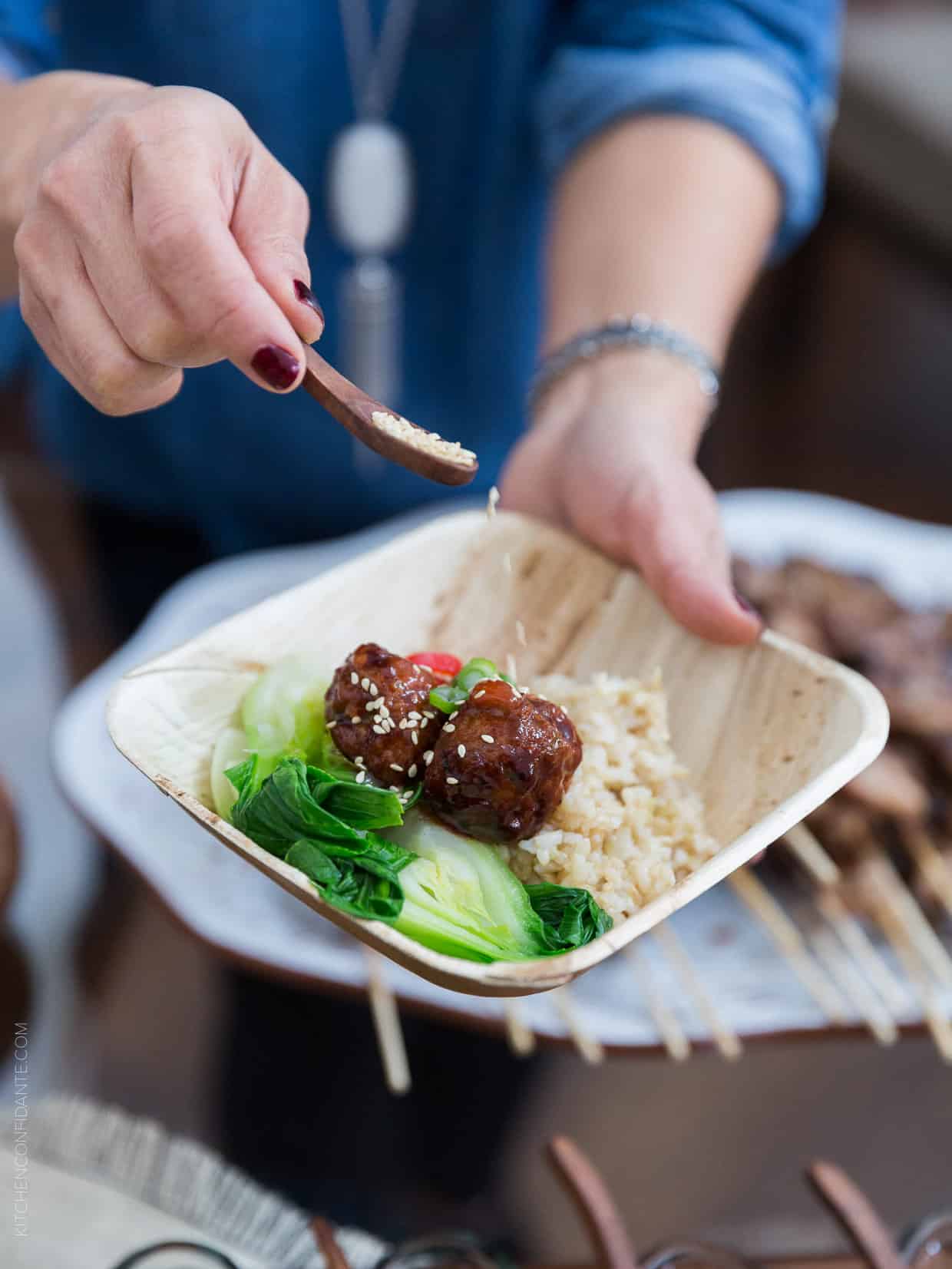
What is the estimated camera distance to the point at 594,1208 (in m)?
1.71

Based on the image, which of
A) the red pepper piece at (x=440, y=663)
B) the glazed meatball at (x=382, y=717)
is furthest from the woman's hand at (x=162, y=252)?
the red pepper piece at (x=440, y=663)

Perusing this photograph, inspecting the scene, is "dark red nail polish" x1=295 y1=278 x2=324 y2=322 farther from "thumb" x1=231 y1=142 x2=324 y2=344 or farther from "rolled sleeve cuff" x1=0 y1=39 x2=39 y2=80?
"rolled sleeve cuff" x1=0 y1=39 x2=39 y2=80

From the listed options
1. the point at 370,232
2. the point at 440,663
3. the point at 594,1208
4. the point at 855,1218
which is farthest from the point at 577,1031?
the point at 370,232

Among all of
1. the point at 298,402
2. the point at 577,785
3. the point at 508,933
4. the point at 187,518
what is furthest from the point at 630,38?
the point at 508,933

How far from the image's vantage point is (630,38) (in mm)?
2752

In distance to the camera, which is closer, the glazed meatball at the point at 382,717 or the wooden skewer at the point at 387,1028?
the glazed meatball at the point at 382,717

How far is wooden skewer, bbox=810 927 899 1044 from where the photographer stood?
226 centimetres

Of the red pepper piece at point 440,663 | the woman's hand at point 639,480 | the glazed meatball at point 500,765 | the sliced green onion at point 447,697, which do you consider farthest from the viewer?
the woman's hand at point 639,480

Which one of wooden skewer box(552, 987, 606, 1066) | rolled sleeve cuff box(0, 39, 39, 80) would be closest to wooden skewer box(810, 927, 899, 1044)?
wooden skewer box(552, 987, 606, 1066)

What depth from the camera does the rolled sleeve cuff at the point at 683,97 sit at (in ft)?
8.85

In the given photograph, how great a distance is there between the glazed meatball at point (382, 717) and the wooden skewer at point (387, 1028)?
2.03 ft

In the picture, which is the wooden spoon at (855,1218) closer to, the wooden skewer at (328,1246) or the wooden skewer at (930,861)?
the wooden skewer at (328,1246)

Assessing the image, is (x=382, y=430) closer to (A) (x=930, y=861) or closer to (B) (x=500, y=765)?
(B) (x=500, y=765)

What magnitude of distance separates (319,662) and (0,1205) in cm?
84
